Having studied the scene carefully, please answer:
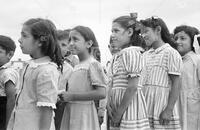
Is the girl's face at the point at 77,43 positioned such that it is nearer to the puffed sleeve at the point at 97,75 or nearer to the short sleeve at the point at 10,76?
the puffed sleeve at the point at 97,75

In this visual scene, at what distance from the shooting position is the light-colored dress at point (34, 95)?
204 centimetres

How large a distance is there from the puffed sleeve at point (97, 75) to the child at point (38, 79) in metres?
0.28

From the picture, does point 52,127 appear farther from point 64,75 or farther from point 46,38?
Result: point 64,75

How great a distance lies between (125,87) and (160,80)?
35 centimetres

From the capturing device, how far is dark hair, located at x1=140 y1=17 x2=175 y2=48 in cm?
279

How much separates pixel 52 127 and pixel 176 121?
943mm

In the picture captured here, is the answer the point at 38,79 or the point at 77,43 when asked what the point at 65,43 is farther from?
the point at 38,79

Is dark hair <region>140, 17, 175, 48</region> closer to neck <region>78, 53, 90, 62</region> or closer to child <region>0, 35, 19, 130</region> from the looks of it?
neck <region>78, 53, 90, 62</region>

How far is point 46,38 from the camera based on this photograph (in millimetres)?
2203

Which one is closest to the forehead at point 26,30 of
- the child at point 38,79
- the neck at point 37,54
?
the child at point 38,79

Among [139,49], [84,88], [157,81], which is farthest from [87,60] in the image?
[157,81]

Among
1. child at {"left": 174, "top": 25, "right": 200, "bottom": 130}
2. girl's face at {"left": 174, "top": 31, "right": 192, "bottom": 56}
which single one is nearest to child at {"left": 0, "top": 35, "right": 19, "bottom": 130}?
child at {"left": 174, "top": 25, "right": 200, "bottom": 130}

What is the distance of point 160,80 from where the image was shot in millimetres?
2639

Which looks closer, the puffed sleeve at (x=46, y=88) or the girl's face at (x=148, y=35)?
the puffed sleeve at (x=46, y=88)
